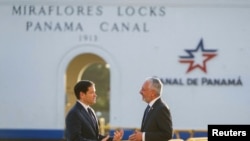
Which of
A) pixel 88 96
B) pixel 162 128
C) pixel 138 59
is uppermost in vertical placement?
pixel 138 59

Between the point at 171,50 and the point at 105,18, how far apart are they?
177cm

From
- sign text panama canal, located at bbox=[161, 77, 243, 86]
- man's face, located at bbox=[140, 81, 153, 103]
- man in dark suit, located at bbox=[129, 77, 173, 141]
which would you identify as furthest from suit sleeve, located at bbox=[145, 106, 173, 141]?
sign text panama canal, located at bbox=[161, 77, 243, 86]

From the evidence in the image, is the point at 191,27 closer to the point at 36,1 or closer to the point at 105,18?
the point at 105,18

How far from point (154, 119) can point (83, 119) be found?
780 mm

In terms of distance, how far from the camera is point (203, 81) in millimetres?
13531

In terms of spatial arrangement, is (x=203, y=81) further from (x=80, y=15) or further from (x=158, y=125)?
(x=158, y=125)

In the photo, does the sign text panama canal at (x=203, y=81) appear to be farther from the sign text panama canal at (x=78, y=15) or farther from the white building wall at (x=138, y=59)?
the sign text panama canal at (x=78, y=15)

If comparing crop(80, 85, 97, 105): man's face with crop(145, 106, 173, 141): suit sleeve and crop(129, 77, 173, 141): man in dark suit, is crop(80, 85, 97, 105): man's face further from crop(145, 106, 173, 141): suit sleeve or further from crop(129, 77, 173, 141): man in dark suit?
crop(145, 106, 173, 141): suit sleeve

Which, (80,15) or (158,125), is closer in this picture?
(158,125)

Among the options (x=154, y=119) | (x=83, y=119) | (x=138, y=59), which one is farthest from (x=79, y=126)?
(x=138, y=59)

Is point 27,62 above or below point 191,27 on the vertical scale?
below

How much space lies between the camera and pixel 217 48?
13.6 meters

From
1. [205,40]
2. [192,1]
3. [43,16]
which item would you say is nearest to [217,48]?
[205,40]

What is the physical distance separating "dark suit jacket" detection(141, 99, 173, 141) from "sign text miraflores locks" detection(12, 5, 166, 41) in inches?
293
